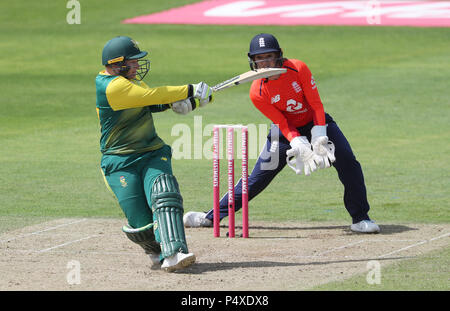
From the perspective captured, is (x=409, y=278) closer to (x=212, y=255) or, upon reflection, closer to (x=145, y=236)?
(x=212, y=255)

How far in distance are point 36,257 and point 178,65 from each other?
13.9 meters

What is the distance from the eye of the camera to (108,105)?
7207 mm

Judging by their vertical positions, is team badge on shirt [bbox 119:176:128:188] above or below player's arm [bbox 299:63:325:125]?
below

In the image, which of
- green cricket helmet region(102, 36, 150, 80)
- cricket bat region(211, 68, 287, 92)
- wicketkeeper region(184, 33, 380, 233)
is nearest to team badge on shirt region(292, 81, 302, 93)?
wicketkeeper region(184, 33, 380, 233)

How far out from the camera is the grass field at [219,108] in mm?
10047

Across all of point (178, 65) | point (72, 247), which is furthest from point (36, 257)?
point (178, 65)

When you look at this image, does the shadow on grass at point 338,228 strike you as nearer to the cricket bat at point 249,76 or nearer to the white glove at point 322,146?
the white glove at point 322,146

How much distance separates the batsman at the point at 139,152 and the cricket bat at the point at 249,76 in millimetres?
366

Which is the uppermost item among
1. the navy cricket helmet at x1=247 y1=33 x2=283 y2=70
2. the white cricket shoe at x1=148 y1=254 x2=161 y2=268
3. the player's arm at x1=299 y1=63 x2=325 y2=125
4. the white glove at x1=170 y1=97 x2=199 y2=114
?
the navy cricket helmet at x1=247 y1=33 x2=283 y2=70

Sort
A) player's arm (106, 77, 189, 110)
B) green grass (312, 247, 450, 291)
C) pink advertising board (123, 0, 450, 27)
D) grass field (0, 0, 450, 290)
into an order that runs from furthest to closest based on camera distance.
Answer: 1. pink advertising board (123, 0, 450, 27)
2. grass field (0, 0, 450, 290)
3. player's arm (106, 77, 189, 110)
4. green grass (312, 247, 450, 291)

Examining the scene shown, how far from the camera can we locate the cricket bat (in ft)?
25.2

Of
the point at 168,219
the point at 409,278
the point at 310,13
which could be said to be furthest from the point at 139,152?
the point at 310,13

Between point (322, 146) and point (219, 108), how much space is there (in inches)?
341

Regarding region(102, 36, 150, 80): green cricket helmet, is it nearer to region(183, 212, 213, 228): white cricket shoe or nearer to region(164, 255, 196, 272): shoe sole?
region(164, 255, 196, 272): shoe sole
